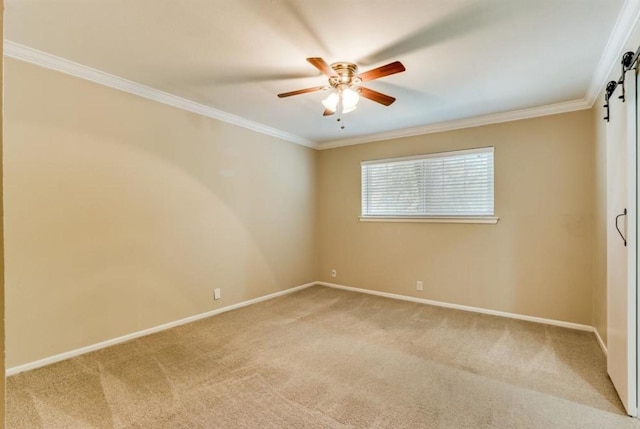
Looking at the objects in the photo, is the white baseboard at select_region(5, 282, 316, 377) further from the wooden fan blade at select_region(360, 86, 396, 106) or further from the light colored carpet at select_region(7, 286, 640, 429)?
the wooden fan blade at select_region(360, 86, 396, 106)

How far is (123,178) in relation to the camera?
9.96ft

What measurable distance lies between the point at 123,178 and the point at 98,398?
1885 mm

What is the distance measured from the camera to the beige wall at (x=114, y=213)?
249 cm

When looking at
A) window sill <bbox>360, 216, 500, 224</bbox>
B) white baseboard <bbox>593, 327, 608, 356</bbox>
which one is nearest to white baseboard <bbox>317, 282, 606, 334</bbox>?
white baseboard <bbox>593, 327, 608, 356</bbox>

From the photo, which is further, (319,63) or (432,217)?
(432,217)

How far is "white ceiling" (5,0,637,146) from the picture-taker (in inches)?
77.0

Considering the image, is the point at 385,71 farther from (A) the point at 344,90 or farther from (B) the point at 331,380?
(B) the point at 331,380

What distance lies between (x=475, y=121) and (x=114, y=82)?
4.06 metres

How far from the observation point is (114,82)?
294cm

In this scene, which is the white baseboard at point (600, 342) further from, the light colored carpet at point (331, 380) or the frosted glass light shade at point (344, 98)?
the frosted glass light shade at point (344, 98)

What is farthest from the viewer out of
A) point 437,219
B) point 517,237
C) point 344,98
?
point 437,219

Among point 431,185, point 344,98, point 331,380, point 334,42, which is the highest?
point 334,42

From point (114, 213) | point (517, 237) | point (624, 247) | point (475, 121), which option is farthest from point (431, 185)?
point (114, 213)

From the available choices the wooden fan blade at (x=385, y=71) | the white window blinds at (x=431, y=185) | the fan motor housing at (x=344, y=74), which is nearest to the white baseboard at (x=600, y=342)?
the white window blinds at (x=431, y=185)
